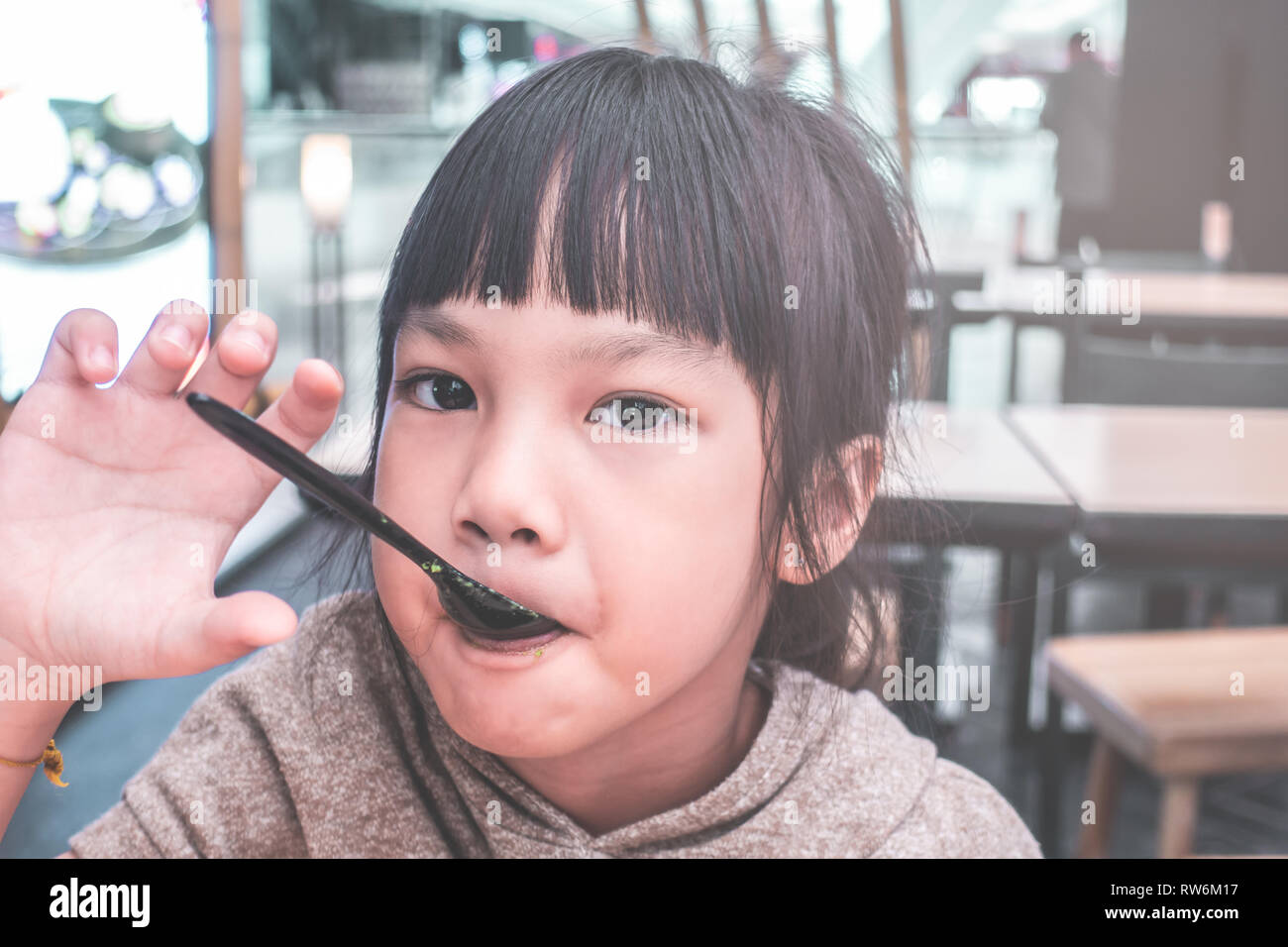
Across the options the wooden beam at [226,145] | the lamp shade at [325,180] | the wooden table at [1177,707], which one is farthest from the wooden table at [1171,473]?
the lamp shade at [325,180]

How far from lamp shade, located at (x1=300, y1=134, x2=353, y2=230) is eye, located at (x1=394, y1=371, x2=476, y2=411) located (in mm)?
3076

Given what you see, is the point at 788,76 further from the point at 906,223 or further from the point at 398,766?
the point at 398,766

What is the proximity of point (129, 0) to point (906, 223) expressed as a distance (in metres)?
0.77

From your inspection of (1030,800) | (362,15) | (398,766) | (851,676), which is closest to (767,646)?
(851,676)

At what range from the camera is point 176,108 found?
1134 millimetres

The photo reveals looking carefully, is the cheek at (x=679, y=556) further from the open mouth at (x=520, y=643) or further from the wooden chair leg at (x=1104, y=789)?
the wooden chair leg at (x=1104, y=789)

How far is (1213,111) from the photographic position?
1500mm

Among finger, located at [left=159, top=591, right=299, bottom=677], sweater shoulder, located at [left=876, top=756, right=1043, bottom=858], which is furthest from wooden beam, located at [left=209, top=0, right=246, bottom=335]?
sweater shoulder, located at [left=876, top=756, right=1043, bottom=858]

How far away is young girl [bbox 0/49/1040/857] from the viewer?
490mm

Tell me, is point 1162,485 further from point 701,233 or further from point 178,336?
point 178,336

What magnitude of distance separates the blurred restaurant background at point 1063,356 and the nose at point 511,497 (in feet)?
0.71

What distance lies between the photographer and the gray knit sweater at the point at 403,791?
615 mm

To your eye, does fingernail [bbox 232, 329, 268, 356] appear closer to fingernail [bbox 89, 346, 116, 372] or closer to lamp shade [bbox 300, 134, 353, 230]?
fingernail [bbox 89, 346, 116, 372]

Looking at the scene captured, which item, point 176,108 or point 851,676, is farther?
point 176,108
